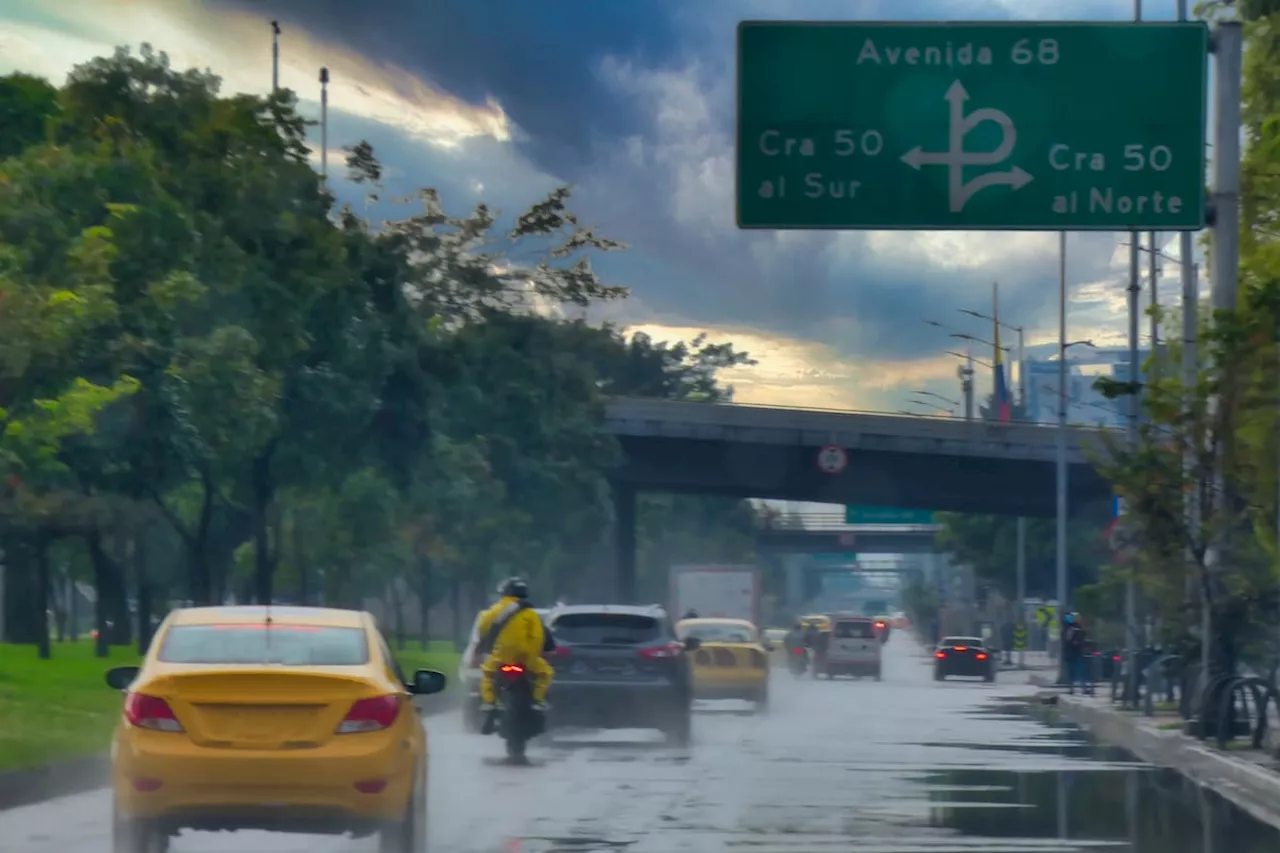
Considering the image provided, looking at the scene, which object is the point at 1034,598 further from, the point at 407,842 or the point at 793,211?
the point at 407,842

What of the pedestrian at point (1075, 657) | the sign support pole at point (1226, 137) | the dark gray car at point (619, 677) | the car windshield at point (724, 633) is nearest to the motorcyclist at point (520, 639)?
the dark gray car at point (619, 677)

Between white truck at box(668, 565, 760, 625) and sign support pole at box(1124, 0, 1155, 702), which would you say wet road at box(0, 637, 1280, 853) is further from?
white truck at box(668, 565, 760, 625)

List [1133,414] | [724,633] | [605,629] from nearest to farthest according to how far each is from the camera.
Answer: [605,629], [724,633], [1133,414]

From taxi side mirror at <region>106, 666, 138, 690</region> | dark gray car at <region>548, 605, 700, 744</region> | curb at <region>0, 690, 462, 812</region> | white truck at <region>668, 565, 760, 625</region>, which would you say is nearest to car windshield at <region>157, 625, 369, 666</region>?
taxi side mirror at <region>106, 666, 138, 690</region>

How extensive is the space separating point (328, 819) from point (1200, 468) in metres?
17.8

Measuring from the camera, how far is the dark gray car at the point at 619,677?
27281 millimetres

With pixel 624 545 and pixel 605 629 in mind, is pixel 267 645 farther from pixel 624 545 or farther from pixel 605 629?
pixel 624 545

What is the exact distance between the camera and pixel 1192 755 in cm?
2491

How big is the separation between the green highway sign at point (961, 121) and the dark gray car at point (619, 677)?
6.74 meters

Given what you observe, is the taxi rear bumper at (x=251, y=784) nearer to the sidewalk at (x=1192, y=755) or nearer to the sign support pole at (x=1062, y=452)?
the sidewalk at (x=1192, y=755)

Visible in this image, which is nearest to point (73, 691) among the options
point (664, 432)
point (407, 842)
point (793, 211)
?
point (793, 211)

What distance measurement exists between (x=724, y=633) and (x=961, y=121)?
67.0 feet

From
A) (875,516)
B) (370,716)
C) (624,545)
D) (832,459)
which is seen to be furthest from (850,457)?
(370,716)

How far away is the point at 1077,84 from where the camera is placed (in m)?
22.4
